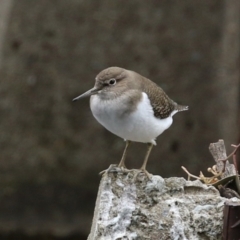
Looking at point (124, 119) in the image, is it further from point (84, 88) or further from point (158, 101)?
point (84, 88)

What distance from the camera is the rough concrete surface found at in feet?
10.4

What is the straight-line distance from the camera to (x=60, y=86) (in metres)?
6.62

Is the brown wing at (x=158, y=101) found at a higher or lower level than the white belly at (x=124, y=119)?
higher

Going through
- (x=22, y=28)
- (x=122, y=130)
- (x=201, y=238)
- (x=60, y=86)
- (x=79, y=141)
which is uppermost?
(x=22, y=28)

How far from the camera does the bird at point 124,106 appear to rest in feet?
13.0

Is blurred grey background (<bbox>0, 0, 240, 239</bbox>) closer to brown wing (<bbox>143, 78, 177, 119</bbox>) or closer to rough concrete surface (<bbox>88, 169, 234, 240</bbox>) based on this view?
brown wing (<bbox>143, 78, 177, 119</bbox>)

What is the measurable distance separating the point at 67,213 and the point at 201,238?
3861 millimetres

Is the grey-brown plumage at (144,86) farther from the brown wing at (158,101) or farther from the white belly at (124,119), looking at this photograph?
the white belly at (124,119)

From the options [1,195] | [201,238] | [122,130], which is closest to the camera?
[201,238]

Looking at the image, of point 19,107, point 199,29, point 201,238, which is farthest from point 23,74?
point 201,238

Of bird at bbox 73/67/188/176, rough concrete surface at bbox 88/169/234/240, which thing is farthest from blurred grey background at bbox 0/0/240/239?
rough concrete surface at bbox 88/169/234/240

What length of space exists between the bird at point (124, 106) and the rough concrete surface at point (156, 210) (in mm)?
551

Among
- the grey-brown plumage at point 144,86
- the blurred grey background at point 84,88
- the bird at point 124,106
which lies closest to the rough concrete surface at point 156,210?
the bird at point 124,106

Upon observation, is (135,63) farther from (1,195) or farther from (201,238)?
(201,238)
